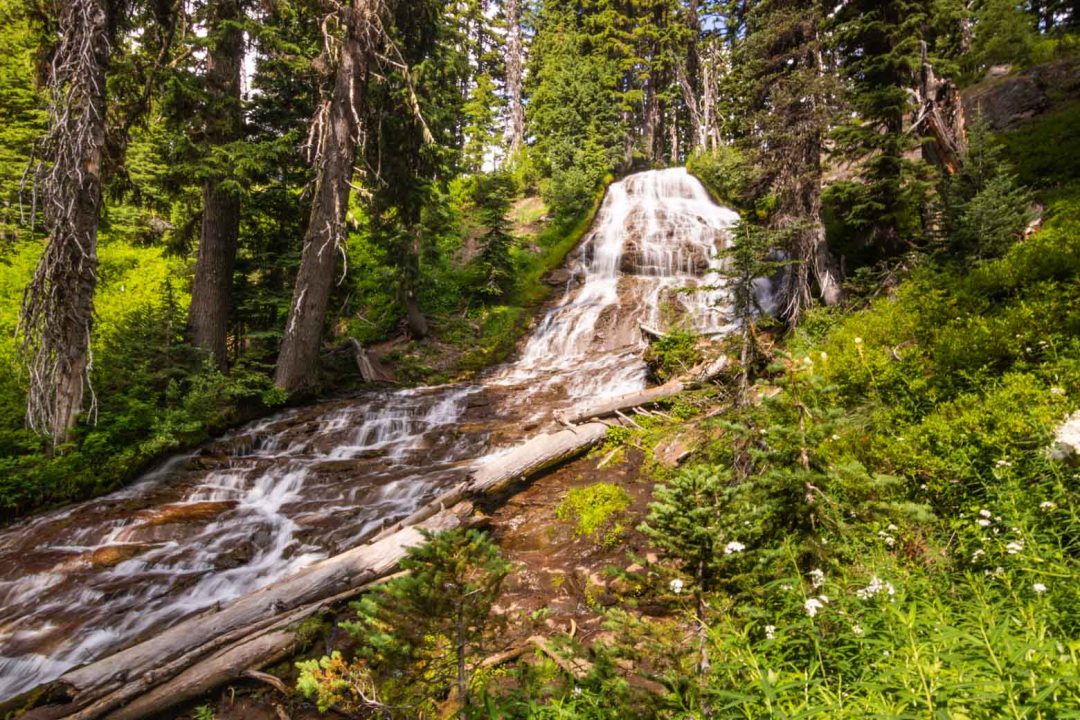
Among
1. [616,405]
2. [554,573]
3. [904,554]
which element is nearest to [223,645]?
[554,573]

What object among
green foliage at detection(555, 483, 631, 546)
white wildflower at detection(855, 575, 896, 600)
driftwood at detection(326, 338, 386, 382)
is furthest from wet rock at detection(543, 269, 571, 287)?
white wildflower at detection(855, 575, 896, 600)

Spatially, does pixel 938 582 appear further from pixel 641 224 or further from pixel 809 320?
pixel 641 224

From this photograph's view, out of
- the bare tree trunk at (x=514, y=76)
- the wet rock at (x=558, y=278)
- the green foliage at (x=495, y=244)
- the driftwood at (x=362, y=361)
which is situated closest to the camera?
the driftwood at (x=362, y=361)

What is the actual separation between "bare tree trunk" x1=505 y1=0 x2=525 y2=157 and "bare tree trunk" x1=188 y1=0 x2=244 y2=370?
27.0m

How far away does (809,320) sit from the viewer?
29.4 feet

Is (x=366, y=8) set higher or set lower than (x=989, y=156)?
higher

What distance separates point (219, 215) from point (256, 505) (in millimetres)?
7266

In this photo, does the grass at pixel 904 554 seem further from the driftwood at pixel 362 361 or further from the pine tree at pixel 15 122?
the pine tree at pixel 15 122

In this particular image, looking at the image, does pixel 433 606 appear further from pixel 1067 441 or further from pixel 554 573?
pixel 1067 441

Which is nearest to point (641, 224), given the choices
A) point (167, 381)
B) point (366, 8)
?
point (366, 8)

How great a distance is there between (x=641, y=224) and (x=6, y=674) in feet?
75.7

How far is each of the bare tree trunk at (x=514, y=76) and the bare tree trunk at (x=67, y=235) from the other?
1187 inches

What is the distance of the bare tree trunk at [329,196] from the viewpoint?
37.4 ft

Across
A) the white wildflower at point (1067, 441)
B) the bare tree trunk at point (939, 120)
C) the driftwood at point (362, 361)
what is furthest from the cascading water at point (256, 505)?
the bare tree trunk at point (939, 120)
